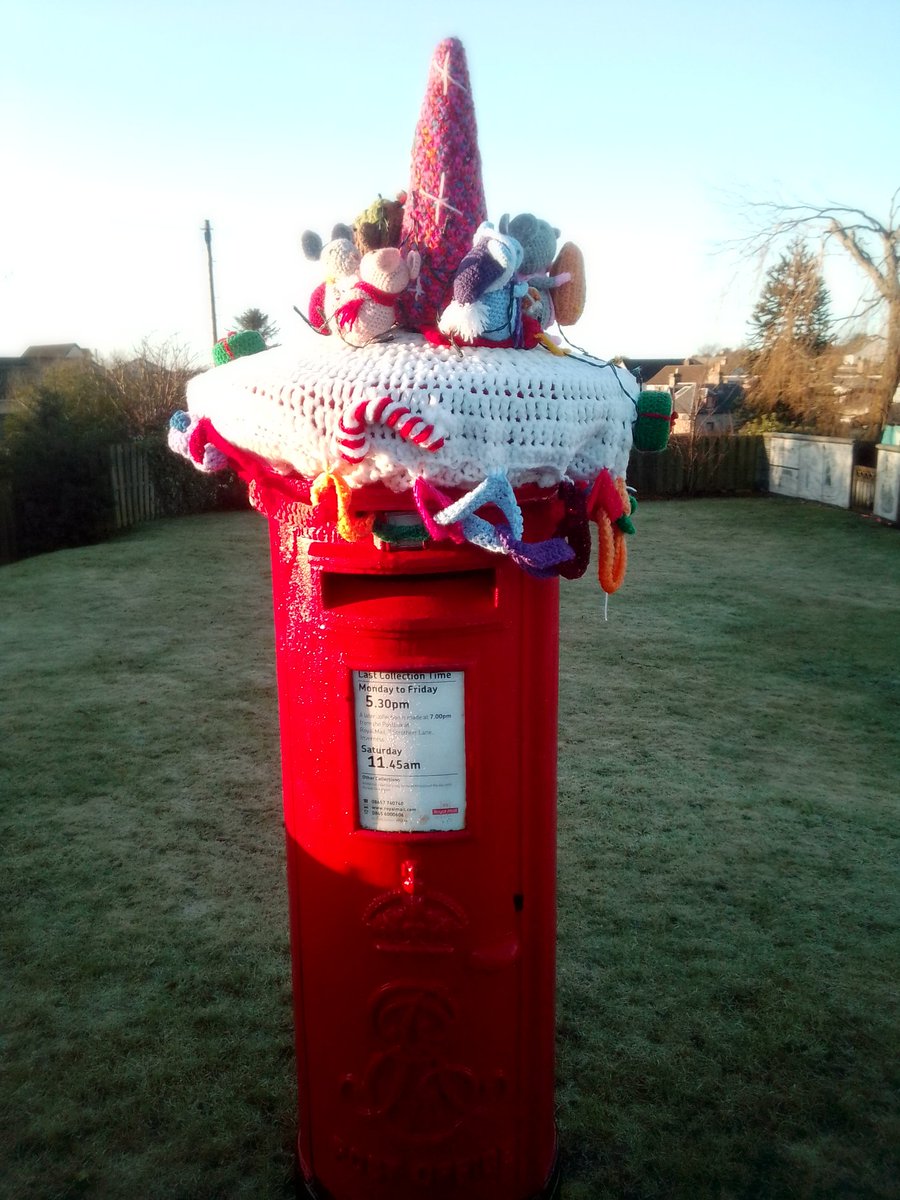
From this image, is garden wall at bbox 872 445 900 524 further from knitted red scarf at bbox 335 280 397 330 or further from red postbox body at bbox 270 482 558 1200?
knitted red scarf at bbox 335 280 397 330

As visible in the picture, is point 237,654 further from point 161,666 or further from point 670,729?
point 670,729

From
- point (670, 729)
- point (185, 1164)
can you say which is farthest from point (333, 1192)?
point (670, 729)

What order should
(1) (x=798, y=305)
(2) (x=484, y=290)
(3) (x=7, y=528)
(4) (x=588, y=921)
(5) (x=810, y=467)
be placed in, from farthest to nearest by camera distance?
(1) (x=798, y=305) < (5) (x=810, y=467) < (3) (x=7, y=528) < (4) (x=588, y=921) < (2) (x=484, y=290)

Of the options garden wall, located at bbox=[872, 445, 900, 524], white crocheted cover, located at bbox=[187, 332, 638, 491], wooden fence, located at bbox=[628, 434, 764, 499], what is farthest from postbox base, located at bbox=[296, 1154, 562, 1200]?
wooden fence, located at bbox=[628, 434, 764, 499]

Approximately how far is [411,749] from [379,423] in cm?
69

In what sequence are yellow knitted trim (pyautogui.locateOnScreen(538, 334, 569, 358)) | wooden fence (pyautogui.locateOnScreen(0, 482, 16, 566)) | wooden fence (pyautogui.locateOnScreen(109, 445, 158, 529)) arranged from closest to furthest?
yellow knitted trim (pyautogui.locateOnScreen(538, 334, 569, 358)), wooden fence (pyautogui.locateOnScreen(0, 482, 16, 566)), wooden fence (pyautogui.locateOnScreen(109, 445, 158, 529))

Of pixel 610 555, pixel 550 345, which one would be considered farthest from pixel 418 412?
pixel 610 555

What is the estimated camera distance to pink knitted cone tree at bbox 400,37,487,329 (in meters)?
1.71

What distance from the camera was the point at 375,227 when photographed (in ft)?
5.85

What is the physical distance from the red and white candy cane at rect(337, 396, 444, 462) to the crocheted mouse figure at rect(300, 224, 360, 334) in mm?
338

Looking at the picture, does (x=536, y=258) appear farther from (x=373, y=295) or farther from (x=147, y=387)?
(x=147, y=387)

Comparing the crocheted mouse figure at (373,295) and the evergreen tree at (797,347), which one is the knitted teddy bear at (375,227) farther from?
the evergreen tree at (797,347)

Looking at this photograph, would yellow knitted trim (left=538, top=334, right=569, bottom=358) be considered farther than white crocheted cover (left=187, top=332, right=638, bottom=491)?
Yes

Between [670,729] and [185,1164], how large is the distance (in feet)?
11.8
